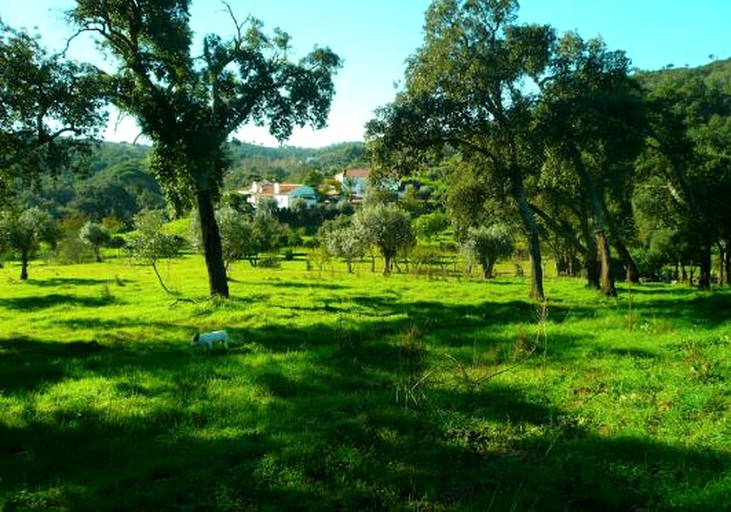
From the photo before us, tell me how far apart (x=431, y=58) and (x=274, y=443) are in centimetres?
2017

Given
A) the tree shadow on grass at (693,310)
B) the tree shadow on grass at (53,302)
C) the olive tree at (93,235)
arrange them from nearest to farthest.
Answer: the tree shadow on grass at (693,310), the tree shadow on grass at (53,302), the olive tree at (93,235)

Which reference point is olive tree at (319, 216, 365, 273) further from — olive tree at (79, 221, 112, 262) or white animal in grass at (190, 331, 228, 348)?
white animal in grass at (190, 331, 228, 348)

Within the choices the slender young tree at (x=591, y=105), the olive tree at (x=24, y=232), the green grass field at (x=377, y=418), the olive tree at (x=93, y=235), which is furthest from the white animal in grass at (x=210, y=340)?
the olive tree at (x=93, y=235)

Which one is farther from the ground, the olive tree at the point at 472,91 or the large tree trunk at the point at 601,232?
the olive tree at the point at 472,91

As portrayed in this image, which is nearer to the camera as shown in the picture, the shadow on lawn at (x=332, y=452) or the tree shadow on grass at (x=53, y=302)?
the shadow on lawn at (x=332, y=452)

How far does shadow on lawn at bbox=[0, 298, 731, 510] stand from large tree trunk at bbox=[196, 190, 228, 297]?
14215mm

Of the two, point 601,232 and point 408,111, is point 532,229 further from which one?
point 408,111

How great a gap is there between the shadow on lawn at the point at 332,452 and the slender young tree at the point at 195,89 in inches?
571

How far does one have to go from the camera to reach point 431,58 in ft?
81.3

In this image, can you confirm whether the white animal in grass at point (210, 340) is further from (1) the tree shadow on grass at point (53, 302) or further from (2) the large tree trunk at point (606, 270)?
(2) the large tree trunk at point (606, 270)

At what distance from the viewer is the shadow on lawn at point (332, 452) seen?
7145 millimetres

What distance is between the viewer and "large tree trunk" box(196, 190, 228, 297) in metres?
27.2

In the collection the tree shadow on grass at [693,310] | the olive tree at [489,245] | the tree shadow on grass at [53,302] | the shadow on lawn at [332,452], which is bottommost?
the shadow on lawn at [332,452]

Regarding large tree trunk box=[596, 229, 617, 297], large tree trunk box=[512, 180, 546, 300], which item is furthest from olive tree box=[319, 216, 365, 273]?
large tree trunk box=[596, 229, 617, 297]
